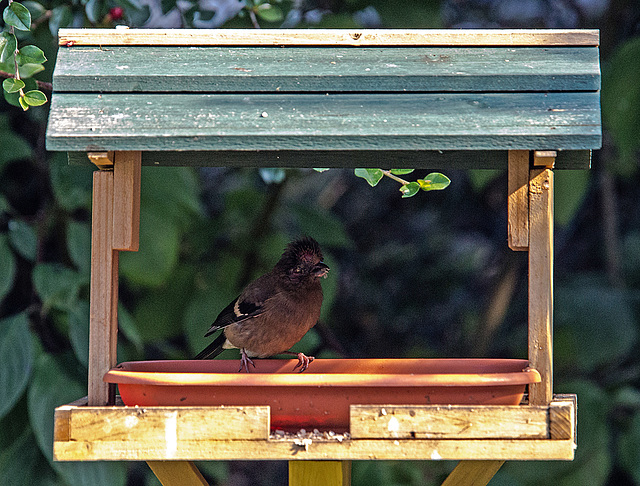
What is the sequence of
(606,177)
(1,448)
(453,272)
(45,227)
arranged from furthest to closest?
1. (453,272)
2. (606,177)
3. (45,227)
4. (1,448)

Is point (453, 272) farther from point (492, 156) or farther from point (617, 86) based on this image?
point (492, 156)

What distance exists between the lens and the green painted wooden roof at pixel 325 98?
1852mm

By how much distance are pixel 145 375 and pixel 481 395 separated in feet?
2.57

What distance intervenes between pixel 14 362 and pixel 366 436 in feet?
5.87

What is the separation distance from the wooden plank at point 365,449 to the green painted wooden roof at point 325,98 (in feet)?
2.21

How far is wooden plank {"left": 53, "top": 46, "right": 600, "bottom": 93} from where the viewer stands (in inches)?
75.0

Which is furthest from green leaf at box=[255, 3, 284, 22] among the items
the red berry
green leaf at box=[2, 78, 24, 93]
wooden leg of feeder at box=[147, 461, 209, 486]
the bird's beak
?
wooden leg of feeder at box=[147, 461, 209, 486]

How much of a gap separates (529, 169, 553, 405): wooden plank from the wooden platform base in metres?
0.11

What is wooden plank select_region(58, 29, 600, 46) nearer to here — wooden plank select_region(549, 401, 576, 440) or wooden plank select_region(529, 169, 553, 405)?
wooden plank select_region(529, 169, 553, 405)

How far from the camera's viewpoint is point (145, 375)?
1.83m

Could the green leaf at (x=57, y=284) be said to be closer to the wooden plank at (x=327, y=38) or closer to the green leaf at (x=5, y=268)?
the green leaf at (x=5, y=268)

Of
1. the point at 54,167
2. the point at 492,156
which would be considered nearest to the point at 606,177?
the point at 492,156

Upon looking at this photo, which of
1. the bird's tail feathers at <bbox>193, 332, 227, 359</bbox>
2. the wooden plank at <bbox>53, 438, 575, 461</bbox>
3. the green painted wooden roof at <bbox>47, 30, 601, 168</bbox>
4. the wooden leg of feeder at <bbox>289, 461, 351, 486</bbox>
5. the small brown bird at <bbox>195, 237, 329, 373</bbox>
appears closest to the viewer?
the wooden plank at <bbox>53, 438, 575, 461</bbox>

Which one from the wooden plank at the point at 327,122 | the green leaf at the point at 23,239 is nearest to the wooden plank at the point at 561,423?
the wooden plank at the point at 327,122
